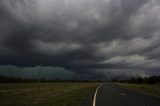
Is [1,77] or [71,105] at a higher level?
[1,77]

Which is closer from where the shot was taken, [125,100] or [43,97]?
[125,100]

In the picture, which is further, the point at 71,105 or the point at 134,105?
the point at 71,105

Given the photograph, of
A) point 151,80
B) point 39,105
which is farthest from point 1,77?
point 39,105

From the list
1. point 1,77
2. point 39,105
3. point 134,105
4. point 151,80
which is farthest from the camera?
point 1,77

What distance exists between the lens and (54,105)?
64.0 feet

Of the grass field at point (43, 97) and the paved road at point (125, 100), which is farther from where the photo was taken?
the grass field at point (43, 97)

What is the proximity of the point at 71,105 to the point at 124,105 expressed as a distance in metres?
4.29

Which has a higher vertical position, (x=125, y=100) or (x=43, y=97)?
(x=43, y=97)

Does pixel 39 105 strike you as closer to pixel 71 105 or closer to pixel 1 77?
pixel 71 105

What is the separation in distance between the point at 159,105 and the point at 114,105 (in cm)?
290

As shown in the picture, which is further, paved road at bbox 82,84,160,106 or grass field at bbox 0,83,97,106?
grass field at bbox 0,83,97,106

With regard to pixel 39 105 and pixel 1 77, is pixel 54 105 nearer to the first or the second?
pixel 39 105

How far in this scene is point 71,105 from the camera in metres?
19.6

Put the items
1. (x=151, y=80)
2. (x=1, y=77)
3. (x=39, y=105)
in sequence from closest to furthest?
(x=39, y=105), (x=151, y=80), (x=1, y=77)
